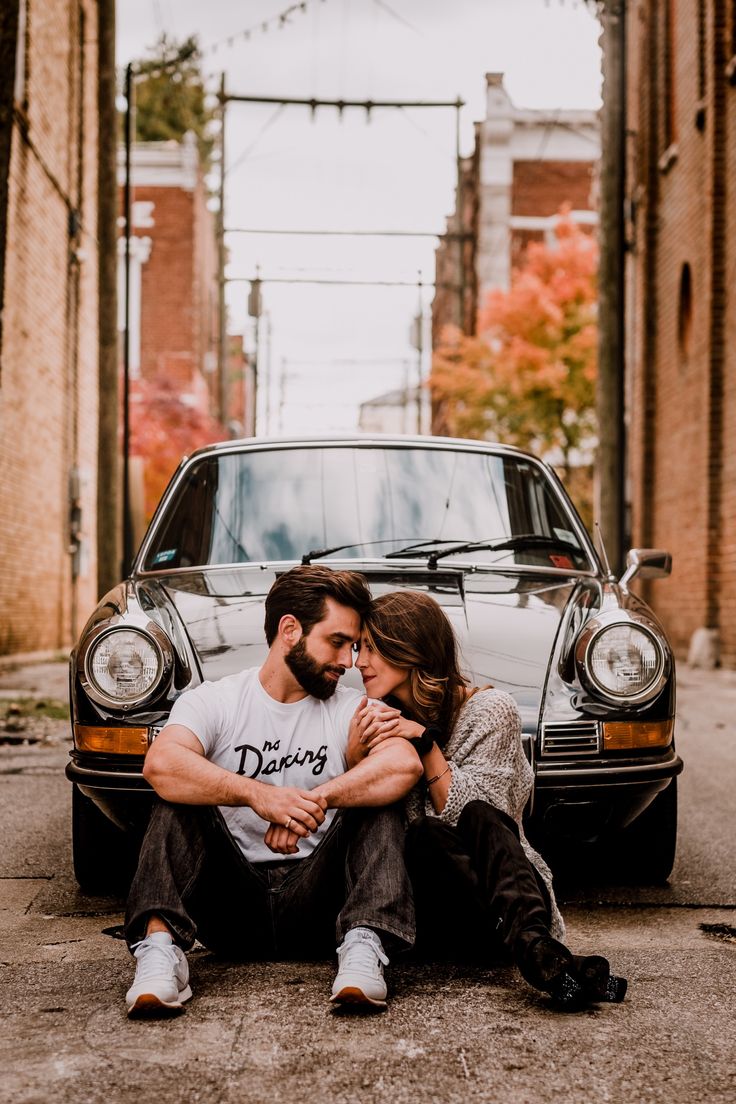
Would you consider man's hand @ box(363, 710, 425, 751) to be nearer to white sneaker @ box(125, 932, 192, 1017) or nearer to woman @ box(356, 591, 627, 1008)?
woman @ box(356, 591, 627, 1008)

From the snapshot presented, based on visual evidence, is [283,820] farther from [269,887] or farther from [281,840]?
[269,887]

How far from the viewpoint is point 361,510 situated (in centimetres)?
530

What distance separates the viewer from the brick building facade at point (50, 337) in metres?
14.6

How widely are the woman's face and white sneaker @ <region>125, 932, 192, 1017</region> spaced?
0.85 meters

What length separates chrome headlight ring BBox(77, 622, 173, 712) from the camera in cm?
410

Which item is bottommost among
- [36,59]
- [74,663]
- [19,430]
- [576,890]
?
[576,890]

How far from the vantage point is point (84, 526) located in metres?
18.9

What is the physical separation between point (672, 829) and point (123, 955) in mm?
1874

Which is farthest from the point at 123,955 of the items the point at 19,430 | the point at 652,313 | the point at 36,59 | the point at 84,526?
the point at 652,313

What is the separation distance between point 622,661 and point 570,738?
31cm

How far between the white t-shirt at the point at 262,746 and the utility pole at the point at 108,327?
9727 mm

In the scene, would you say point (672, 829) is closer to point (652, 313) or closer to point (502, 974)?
point (502, 974)

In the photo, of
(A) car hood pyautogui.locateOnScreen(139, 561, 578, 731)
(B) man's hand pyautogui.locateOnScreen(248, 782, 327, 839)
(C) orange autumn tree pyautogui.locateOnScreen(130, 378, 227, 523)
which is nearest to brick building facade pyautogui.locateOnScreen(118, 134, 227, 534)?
(C) orange autumn tree pyautogui.locateOnScreen(130, 378, 227, 523)

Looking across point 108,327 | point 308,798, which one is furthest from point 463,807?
point 108,327
